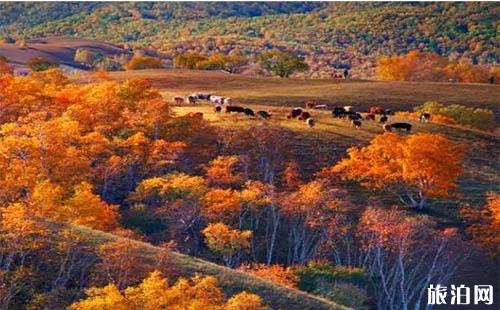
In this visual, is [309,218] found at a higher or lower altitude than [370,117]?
lower

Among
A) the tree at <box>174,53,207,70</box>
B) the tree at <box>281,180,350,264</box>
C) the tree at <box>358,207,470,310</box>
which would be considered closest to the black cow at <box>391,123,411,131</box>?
the tree at <box>281,180,350,264</box>

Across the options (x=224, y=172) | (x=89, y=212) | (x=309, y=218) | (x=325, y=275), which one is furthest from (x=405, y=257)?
(x=89, y=212)

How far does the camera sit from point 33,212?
5153 centimetres

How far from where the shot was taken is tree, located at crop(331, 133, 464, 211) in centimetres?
7231

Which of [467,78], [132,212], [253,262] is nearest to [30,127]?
[132,212]

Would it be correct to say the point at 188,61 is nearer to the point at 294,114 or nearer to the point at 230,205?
the point at 294,114

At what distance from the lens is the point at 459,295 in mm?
60000

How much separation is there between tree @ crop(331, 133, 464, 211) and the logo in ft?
40.6

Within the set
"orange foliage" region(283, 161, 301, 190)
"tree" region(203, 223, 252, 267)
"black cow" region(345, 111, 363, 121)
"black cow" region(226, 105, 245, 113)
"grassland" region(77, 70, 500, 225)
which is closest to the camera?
"tree" region(203, 223, 252, 267)

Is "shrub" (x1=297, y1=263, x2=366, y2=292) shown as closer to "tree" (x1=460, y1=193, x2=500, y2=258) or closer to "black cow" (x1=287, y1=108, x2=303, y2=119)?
Answer: "tree" (x1=460, y1=193, x2=500, y2=258)

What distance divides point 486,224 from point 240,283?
1239 inches

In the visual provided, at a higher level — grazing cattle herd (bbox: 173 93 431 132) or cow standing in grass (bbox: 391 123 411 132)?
grazing cattle herd (bbox: 173 93 431 132)

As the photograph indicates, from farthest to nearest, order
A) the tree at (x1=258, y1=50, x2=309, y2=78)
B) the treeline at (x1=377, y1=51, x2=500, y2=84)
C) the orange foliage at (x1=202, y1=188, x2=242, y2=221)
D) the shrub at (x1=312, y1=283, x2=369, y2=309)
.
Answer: the treeline at (x1=377, y1=51, x2=500, y2=84) < the tree at (x1=258, y1=50, x2=309, y2=78) < the orange foliage at (x1=202, y1=188, x2=242, y2=221) < the shrub at (x1=312, y1=283, x2=369, y2=309)

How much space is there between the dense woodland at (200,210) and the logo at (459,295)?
3.83ft
